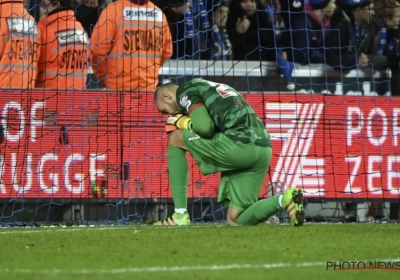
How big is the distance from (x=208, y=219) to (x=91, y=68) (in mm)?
2008

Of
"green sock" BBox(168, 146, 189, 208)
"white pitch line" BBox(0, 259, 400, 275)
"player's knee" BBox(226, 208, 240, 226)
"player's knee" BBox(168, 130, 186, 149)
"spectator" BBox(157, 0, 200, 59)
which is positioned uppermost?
"spectator" BBox(157, 0, 200, 59)

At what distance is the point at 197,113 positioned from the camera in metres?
8.05

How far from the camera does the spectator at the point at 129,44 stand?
35.5 feet

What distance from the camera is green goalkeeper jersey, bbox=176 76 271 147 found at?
26.6 feet

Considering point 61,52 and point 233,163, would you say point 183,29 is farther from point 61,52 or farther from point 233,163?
point 233,163

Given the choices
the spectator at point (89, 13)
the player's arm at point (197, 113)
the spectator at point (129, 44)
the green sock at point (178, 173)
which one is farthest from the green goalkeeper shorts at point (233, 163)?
the spectator at point (89, 13)

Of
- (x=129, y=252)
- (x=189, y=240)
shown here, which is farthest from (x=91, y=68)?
(x=129, y=252)

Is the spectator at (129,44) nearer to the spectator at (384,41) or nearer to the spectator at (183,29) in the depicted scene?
the spectator at (183,29)

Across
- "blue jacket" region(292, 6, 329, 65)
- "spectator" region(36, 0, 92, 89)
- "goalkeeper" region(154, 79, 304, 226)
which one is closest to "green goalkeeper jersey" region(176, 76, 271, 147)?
"goalkeeper" region(154, 79, 304, 226)

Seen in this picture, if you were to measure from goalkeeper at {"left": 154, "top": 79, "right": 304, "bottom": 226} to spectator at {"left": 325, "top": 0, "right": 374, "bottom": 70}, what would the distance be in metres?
4.19

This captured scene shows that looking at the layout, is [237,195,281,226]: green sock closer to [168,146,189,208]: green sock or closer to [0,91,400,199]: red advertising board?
[168,146,189,208]: green sock

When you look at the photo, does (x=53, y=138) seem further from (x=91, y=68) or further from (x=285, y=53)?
(x=285, y=53)

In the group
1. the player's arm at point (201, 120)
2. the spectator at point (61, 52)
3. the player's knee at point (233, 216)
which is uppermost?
the spectator at point (61, 52)

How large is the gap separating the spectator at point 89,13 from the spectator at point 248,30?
1562 millimetres
